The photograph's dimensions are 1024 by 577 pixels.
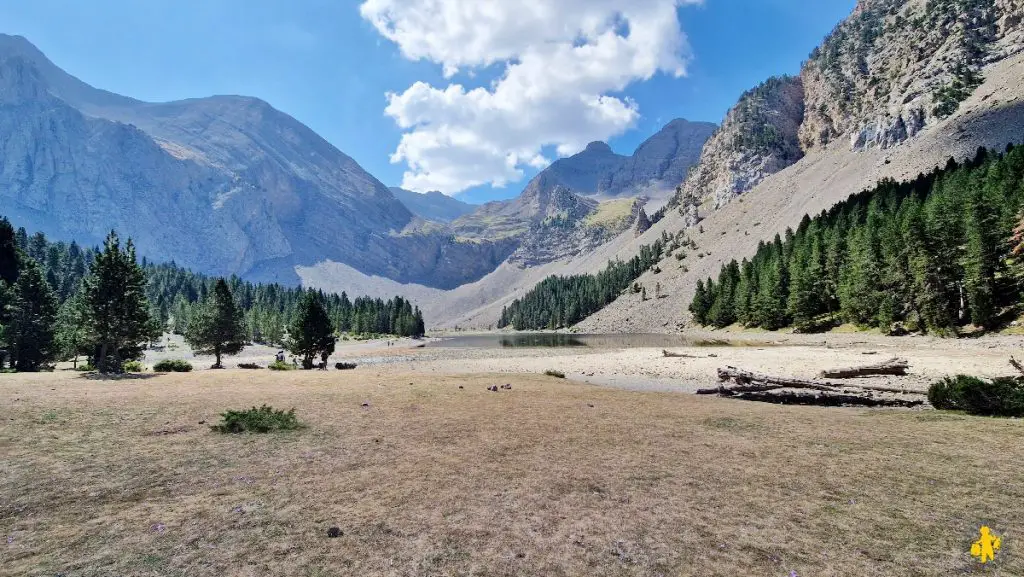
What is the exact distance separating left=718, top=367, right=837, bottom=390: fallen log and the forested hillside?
112896 millimetres

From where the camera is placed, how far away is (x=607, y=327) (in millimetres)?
161750

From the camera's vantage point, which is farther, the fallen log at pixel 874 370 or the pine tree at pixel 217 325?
the pine tree at pixel 217 325

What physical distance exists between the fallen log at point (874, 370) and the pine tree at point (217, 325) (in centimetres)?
5999

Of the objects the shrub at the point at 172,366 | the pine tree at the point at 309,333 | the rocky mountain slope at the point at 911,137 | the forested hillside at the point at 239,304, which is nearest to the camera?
the shrub at the point at 172,366

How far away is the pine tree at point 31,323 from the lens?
137 feet

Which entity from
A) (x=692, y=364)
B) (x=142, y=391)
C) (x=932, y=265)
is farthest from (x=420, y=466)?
(x=932, y=265)

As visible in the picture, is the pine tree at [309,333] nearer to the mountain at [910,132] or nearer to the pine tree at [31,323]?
→ the pine tree at [31,323]

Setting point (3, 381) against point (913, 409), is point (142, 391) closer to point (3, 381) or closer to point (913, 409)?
point (3, 381)

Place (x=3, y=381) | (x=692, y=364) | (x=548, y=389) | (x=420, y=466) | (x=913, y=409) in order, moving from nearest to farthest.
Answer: (x=420, y=466) < (x=913, y=409) < (x=3, y=381) < (x=548, y=389) < (x=692, y=364)

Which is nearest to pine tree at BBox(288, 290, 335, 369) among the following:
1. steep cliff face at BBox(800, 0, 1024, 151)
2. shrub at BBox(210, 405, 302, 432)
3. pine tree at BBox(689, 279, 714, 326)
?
shrub at BBox(210, 405, 302, 432)

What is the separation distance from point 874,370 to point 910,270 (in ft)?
133

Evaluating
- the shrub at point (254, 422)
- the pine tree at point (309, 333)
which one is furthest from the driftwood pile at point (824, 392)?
the pine tree at point (309, 333)

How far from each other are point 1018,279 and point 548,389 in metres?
57.8

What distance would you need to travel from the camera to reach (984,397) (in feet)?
53.4
